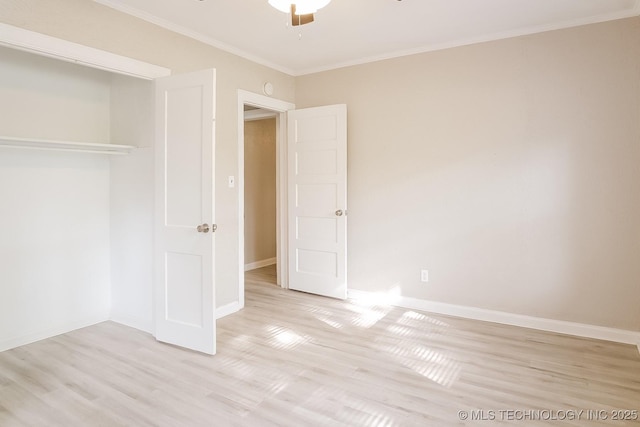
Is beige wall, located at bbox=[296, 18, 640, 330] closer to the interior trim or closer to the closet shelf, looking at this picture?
the interior trim

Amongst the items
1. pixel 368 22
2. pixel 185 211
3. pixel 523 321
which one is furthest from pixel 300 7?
pixel 523 321

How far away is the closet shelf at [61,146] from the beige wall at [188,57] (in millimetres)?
787

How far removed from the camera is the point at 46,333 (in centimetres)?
326

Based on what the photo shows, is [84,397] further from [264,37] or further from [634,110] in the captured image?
[634,110]

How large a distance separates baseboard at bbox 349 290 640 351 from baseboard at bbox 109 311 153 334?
A: 2284 mm

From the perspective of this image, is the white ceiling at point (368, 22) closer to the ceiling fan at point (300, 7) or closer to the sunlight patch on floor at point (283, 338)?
the ceiling fan at point (300, 7)

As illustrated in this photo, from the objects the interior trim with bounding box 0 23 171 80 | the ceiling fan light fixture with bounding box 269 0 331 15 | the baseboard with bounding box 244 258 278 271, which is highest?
the ceiling fan light fixture with bounding box 269 0 331 15

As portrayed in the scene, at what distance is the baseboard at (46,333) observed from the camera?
119 inches

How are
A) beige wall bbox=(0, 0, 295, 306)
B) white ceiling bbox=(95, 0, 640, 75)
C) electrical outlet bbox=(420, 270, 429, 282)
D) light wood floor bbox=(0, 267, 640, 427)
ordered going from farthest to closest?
electrical outlet bbox=(420, 270, 429, 282), white ceiling bbox=(95, 0, 640, 75), beige wall bbox=(0, 0, 295, 306), light wood floor bbox=(0, 267, 640, 427)

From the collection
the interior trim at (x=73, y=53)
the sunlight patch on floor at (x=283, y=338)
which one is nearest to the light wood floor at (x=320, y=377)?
the sunlight patch on floor at (x=283, y=338)

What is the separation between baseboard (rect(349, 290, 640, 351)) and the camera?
316 centimetres

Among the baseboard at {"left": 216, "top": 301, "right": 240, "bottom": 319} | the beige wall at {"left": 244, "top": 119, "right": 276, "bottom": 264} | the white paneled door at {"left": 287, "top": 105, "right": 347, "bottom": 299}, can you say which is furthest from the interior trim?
the beige wall at {"left": 244, "top": 119, "right": 276, "bottom": 264}

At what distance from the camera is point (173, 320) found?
3.10 meters

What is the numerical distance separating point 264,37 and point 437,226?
2.53m
